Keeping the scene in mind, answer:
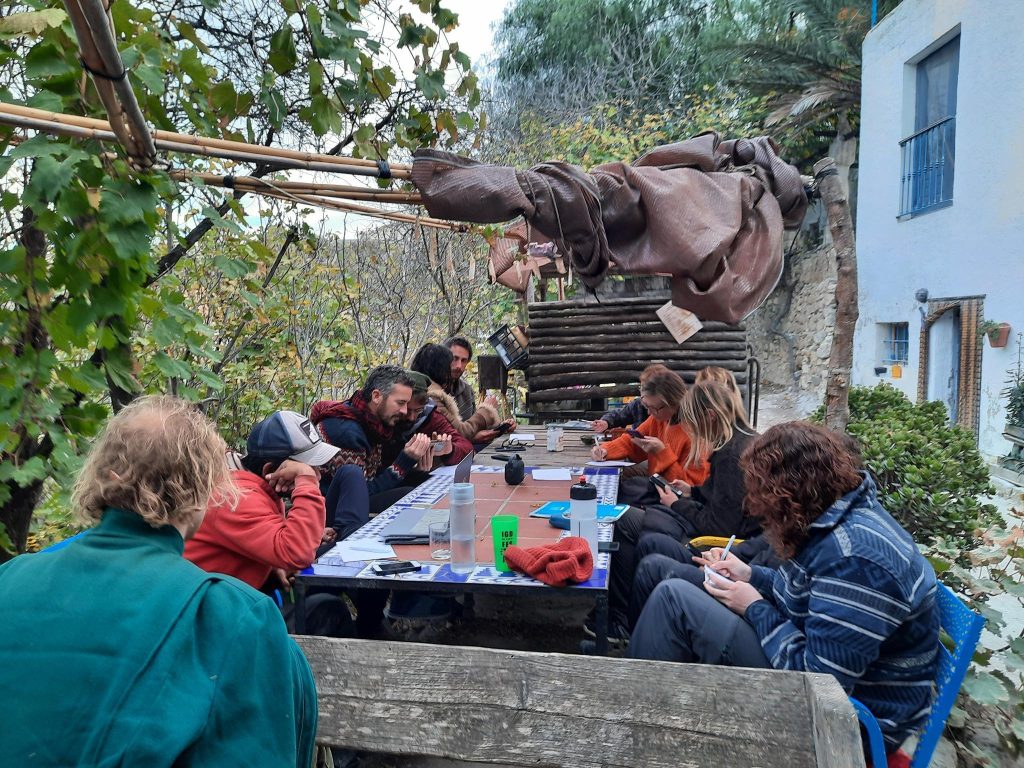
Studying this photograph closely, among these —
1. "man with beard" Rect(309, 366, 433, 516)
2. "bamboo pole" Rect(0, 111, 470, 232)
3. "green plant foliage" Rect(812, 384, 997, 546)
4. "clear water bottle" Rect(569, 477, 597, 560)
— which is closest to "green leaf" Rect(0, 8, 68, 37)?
"bamboo pole" Rect(0, 111, 470, 232)

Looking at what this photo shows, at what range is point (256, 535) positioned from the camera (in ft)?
9.02

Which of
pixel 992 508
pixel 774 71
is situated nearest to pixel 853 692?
pixel 992 508

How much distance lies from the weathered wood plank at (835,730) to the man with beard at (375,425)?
10.9ft

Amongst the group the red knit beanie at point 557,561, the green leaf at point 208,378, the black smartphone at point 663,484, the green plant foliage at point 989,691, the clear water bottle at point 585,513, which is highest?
the green leaf at point 208,378

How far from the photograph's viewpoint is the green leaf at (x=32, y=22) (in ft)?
6.78

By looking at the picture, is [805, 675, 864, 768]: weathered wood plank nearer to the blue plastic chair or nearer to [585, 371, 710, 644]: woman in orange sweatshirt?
the blue plastic chair

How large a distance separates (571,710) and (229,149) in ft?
6.37

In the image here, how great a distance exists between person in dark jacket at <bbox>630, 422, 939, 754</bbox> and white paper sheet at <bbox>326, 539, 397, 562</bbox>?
1.36m

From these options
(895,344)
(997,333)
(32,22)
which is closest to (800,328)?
(895,344)

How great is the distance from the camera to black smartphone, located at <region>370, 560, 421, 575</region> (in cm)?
297

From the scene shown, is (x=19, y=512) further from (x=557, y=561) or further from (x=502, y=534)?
(x=557, y=561)

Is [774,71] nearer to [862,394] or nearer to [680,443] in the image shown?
[862,394]

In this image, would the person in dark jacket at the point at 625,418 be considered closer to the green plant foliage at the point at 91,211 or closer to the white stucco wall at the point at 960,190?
the green plant foliage at the point at 91,211

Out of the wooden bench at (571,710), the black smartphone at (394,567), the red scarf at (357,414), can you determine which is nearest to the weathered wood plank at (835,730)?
the wooden bench at (571,710)
